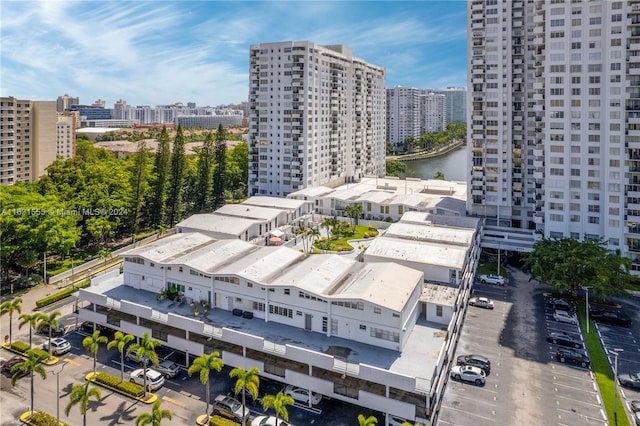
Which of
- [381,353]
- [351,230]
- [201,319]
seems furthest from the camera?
[351,230]

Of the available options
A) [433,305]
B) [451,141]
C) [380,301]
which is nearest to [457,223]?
[433,305]

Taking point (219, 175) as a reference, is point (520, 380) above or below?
below

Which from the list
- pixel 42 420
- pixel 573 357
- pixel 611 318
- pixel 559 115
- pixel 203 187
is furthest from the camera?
pixel 203 187

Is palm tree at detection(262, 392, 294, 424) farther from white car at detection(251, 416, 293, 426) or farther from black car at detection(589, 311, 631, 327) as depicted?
black car at detection(589, 311, 631, 327)

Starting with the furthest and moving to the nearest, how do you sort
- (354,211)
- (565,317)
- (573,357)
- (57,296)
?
1. (354,211)
2. (57,296)
3. (565,317)
4. (573,357)

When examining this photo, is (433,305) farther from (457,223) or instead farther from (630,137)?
(630,137)

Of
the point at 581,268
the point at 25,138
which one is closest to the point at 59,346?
the point at 581,268

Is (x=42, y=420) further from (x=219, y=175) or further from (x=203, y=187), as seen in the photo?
(x=219, y=175)

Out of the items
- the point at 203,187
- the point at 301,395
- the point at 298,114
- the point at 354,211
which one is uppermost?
the point at 298,114

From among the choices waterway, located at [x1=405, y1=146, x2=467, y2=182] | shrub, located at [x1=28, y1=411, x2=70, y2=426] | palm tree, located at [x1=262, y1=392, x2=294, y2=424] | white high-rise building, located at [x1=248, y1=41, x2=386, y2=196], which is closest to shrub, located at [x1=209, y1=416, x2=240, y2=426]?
palm tree, located at [x1=262, y1=392, x2=294, y2=424]
